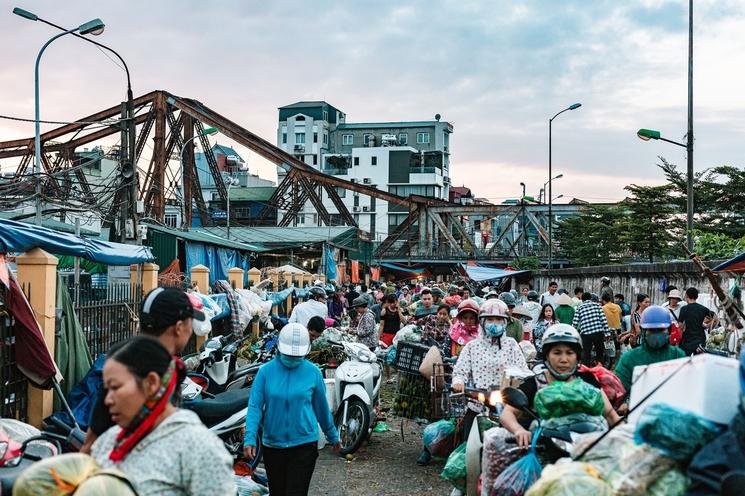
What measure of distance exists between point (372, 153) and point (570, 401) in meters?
90.8

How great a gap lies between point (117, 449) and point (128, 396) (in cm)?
20

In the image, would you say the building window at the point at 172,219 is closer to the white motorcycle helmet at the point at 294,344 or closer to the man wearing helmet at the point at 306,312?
the man wearing helmet at the point at 306,312

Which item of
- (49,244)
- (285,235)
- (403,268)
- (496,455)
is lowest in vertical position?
(496,455)

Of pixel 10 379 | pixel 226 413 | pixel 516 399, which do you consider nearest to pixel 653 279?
pixel 226 413

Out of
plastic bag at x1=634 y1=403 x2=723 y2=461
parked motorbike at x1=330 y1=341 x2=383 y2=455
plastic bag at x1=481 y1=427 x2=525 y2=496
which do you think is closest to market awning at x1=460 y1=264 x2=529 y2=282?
parked motorbike at x1=330 y1=341 x2=383 y2=455

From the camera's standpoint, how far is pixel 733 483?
239 centimetres

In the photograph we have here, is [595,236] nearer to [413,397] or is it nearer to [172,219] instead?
[172,219]

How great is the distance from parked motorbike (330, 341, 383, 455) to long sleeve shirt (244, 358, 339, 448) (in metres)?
3.15

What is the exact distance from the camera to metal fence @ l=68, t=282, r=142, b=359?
10586mm

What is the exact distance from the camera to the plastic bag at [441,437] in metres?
8.31

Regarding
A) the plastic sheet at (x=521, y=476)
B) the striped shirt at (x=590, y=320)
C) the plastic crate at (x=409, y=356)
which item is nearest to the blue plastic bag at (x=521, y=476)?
the plastic sheet at (x=521, y=476)

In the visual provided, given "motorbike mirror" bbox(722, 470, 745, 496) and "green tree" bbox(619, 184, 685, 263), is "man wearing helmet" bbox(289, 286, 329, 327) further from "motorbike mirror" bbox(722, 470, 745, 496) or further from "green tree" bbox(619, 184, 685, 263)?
"green tree" bbox(619, 184, 685, 263)

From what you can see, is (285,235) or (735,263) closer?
(735,263)

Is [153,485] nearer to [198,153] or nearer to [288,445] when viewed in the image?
[288,445]
